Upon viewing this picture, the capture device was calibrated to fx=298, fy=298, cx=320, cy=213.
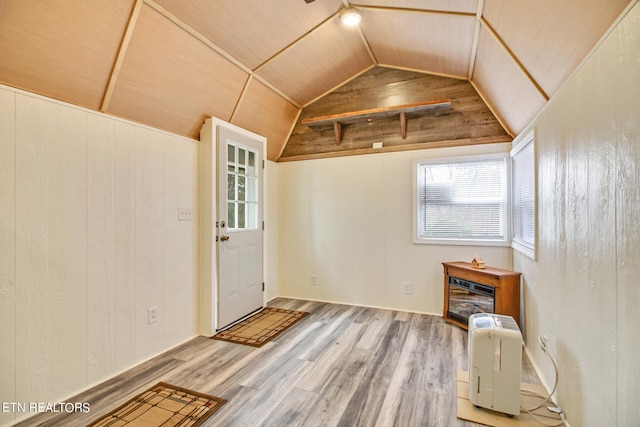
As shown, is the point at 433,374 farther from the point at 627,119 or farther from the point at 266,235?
the point at 266,235

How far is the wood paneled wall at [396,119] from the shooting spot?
3.35 meters

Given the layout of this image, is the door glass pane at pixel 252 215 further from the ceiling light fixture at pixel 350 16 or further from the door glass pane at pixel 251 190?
the ceiling light fixture at pixel 350 16

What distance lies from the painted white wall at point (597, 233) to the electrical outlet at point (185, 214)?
2.97m

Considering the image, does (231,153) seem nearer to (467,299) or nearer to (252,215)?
(252,215)

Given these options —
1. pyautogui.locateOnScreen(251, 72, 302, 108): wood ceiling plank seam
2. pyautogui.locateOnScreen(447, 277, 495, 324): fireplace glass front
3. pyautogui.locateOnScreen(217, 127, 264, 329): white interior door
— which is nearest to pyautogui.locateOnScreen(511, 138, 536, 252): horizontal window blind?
pyautogui.locateOnScreen(447, 277, 495, 324): fireplace glass front

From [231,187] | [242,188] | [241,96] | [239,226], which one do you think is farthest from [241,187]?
[241,96]

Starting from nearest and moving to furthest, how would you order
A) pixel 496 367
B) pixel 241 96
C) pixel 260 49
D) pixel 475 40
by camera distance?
1. pixel 496 367
2. pixel 475 40
3. pixel 260 49
4. pixel 241 96

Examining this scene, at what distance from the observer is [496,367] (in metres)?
1.81

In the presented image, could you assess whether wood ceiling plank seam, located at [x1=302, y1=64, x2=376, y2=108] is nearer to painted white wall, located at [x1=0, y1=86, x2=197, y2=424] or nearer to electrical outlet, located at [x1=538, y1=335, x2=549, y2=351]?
painted white wall, located at [x1=0, y1=86, x2=197, y2=424]

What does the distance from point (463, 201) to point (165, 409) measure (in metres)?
3.37

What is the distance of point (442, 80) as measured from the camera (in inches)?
136

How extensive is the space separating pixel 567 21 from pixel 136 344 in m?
3.54

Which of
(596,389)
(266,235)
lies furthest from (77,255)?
(596,389)

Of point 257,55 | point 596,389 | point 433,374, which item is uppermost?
point 257,55
